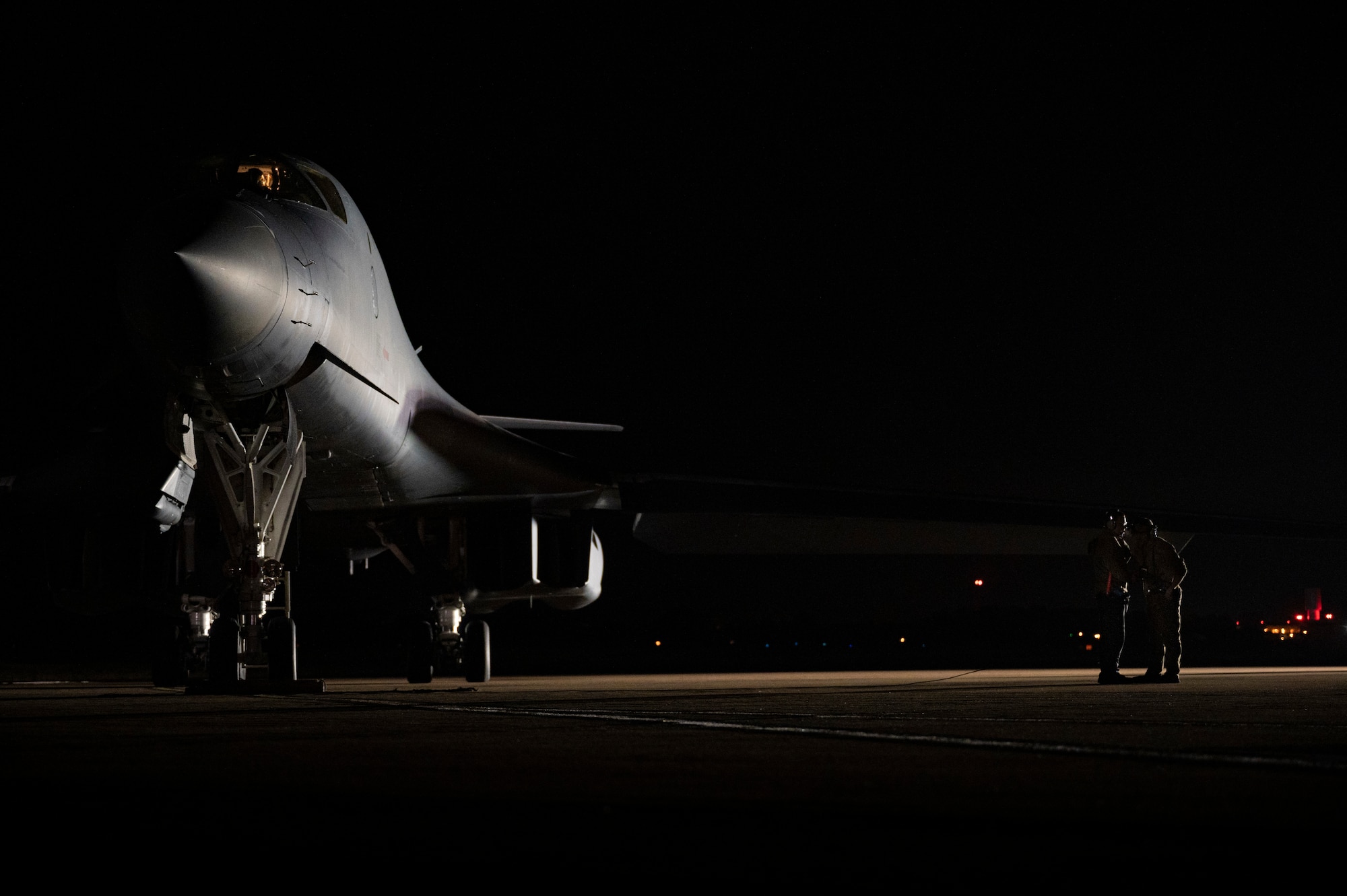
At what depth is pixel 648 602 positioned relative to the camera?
30938 millimetres

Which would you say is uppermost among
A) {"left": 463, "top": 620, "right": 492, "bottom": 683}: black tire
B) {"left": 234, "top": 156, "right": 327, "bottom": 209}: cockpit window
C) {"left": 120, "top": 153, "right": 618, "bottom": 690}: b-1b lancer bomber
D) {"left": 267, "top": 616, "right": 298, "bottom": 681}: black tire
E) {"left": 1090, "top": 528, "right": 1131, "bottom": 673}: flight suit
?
{"left": 234, "top": 156, "right": 327, "bottom": 209}: cockpit window

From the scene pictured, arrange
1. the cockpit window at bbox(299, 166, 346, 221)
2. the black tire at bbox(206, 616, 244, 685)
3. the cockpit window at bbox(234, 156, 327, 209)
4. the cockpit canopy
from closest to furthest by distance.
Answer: the black tire at bbox(206, 616, 244, 685)
the cockpit canopy
the cockpit window at bbox(234, 156, 327, 209)
the cockpit window at bbox(299, 166, 346, 221)

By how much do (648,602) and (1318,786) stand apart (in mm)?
28084

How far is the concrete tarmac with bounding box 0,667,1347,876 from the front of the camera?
2.41 metres

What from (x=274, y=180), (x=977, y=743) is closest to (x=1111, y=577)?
(x=274, y=180)

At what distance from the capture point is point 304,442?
9586mm

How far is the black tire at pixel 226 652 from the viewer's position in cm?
876

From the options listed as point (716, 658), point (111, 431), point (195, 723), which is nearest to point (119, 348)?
point (111, 431)

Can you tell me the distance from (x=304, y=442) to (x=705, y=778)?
6.78m

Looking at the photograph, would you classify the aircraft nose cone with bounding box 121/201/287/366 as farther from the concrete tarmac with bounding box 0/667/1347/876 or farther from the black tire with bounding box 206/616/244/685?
the concrete tarmac with bounding box 0/667/1347/876

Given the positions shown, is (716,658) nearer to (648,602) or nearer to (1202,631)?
(648,602)

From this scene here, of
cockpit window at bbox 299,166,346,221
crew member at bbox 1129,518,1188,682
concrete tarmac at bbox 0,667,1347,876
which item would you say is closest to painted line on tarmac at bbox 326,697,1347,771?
concrete tarmac at bbox 0,667,1347,876

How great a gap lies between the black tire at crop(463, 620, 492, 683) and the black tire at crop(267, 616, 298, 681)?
3.49m

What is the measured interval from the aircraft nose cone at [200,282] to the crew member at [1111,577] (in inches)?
219
